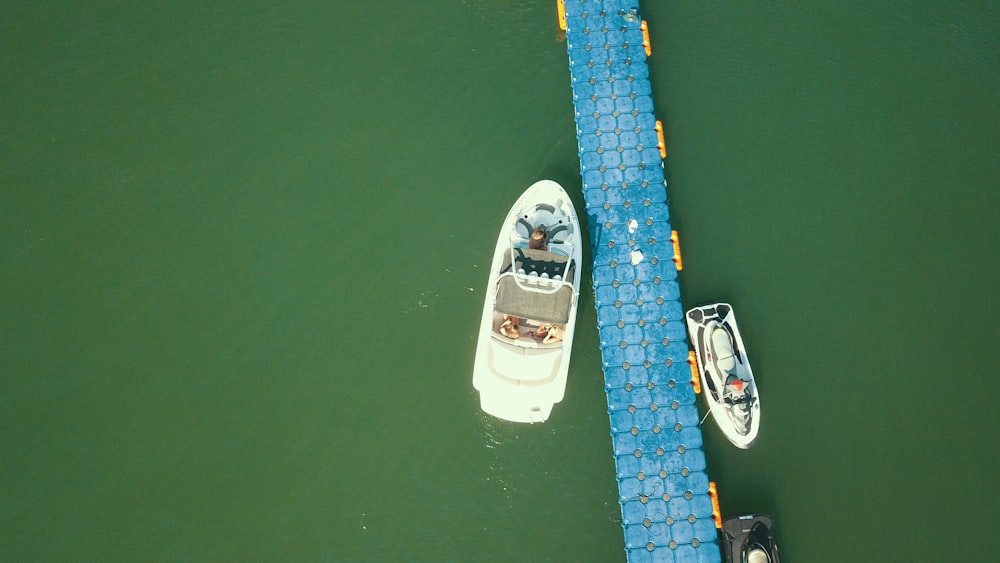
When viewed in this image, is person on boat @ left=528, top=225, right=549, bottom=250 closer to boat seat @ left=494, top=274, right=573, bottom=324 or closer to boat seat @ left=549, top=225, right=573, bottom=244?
boat seat @ left=549, top=225, right=573, bottom=244

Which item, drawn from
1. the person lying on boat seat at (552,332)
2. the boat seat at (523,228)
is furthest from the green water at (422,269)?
the boat seat at (523,228)

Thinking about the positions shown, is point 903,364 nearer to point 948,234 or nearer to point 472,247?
point 948,234

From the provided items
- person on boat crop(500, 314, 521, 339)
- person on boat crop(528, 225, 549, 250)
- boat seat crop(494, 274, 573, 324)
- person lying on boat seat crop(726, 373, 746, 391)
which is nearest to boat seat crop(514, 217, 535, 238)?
person on boat crop(528, 225, 549, 250)

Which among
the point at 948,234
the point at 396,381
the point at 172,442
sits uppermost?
the point at 948,234

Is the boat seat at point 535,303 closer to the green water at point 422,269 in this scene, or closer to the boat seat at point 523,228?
the boat seat at point 523,228

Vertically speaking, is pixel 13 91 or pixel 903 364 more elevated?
pixel 13 91

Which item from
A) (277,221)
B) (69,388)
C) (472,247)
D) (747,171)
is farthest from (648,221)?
(69,388)

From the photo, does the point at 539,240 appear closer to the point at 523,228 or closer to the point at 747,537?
the point at 523,228
